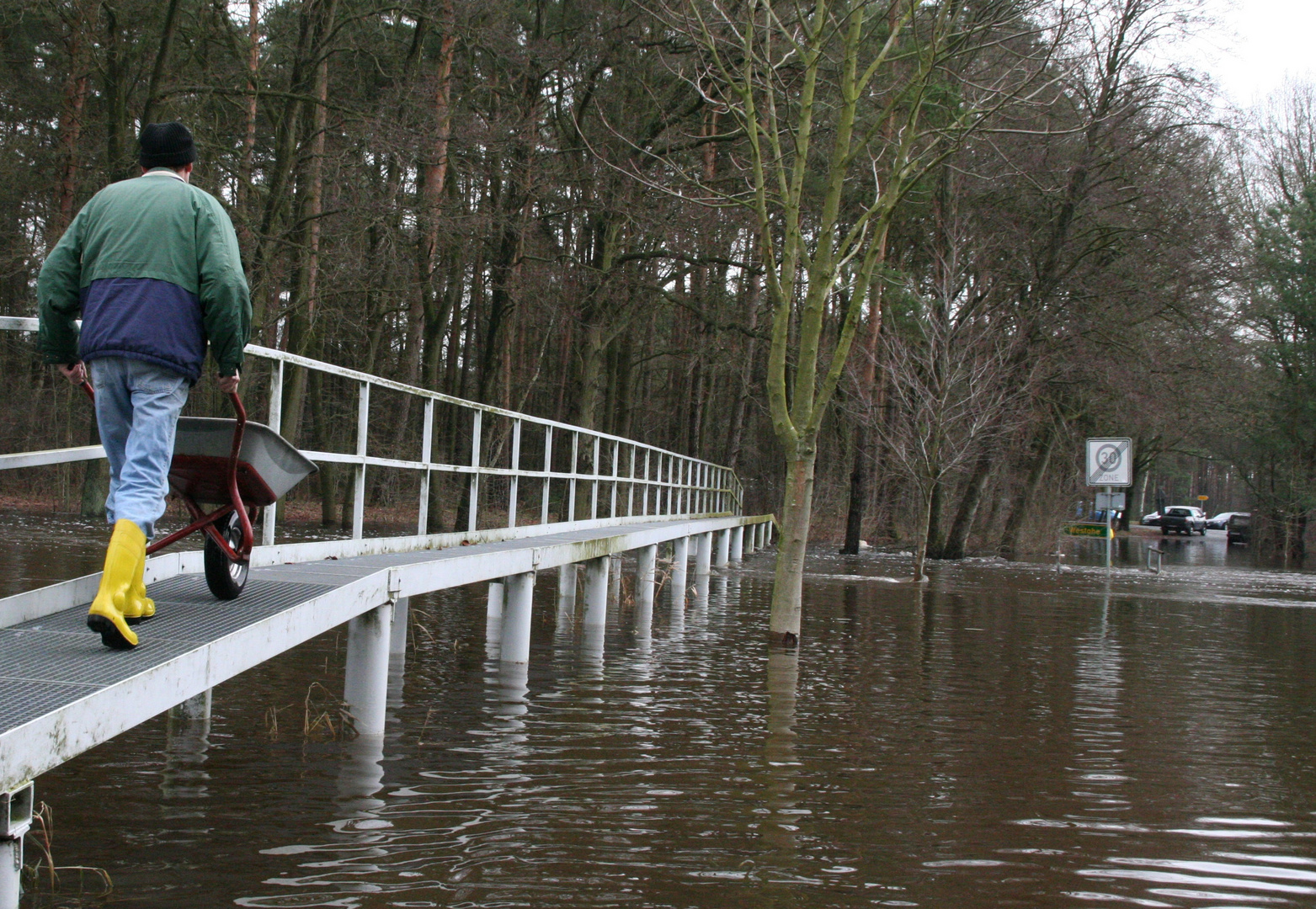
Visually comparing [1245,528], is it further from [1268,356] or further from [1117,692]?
[1117,692]

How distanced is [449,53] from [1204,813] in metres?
19.2

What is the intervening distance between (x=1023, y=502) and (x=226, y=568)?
30320 mm

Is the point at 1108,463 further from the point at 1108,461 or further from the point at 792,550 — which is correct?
the point at 792,550

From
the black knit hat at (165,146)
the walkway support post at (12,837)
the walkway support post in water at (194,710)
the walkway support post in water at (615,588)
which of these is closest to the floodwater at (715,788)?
the walkway support post in water at (194,710)

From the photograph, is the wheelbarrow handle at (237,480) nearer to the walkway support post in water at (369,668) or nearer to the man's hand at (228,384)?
the man's hand at (228,384)

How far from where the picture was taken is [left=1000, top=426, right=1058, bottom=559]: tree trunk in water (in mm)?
32938

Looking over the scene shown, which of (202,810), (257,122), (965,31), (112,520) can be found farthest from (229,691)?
(257,122)

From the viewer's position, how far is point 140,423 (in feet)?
14.1

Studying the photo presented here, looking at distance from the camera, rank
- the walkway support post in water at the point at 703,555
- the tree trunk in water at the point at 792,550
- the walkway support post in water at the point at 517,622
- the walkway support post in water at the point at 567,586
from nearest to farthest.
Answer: the walkway support post in water at the point at 517,622, the tree trunk in water at the point at 792,550, the walkway support post in water at the point at 567,586, the walkway support post in water at the point at 703,555

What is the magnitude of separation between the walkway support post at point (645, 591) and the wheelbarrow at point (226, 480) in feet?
20.5

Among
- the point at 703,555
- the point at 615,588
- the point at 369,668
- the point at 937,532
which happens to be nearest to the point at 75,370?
the point at 369,668

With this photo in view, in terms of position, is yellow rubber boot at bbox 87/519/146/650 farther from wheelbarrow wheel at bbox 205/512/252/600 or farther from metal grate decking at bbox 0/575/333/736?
wheelbarrow wheel at bbox 205/512/252/600

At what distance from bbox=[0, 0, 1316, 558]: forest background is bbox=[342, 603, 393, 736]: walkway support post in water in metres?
7.54

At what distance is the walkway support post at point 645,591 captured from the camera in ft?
39.3
